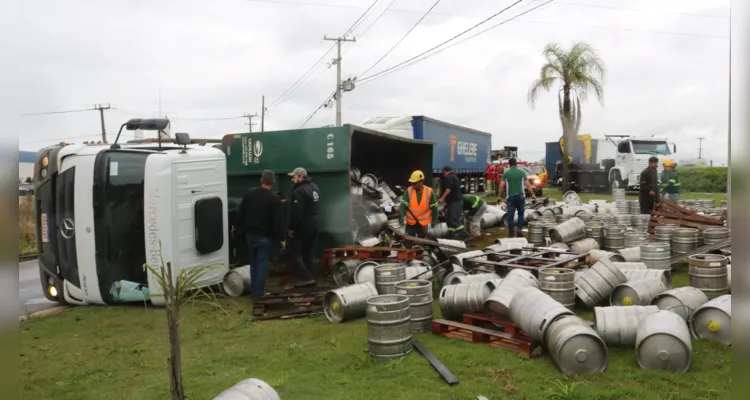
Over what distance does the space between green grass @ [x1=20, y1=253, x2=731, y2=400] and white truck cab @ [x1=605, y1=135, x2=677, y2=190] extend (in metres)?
20.4

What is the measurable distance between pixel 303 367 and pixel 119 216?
3.80 m

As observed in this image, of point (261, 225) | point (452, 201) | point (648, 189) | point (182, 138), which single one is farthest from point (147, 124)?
point (648, 189)

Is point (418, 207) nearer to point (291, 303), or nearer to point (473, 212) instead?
point (291, 303)

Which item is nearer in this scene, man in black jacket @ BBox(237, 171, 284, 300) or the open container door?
the open container door

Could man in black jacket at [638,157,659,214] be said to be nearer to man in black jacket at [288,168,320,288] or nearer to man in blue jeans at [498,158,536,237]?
man in blue jeans at [498,158,536,237]

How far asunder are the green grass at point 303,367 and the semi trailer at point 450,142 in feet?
35.7

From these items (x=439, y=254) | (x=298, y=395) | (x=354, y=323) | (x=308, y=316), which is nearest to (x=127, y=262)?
(x=308, y=316)

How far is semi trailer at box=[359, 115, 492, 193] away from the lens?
2050 centimetres

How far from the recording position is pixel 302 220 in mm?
8523

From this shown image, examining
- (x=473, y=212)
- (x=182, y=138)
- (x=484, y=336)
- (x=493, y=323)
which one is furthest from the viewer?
→ (x=473, y=212)

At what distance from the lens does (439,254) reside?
887 centimetres

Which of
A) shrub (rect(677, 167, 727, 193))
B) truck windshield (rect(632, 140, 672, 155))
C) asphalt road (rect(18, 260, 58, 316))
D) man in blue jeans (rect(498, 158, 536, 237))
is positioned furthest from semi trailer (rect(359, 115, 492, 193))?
shrub (rect(677, 167, 727, 193))

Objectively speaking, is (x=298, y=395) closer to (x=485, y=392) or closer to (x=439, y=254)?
(x=485, y=392)

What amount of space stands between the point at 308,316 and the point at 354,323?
760mm
